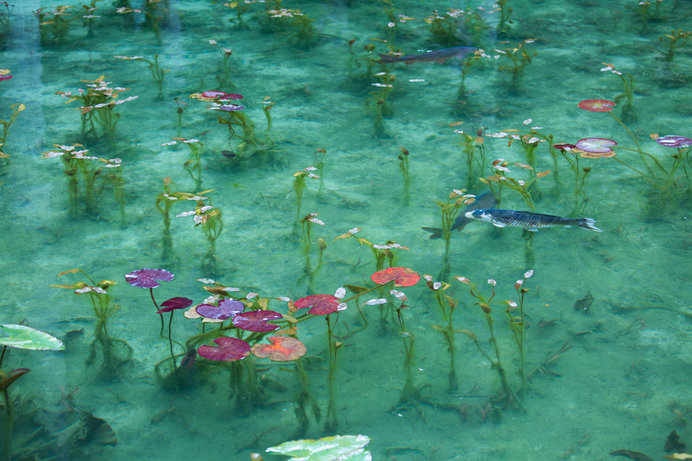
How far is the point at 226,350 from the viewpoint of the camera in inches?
90.7

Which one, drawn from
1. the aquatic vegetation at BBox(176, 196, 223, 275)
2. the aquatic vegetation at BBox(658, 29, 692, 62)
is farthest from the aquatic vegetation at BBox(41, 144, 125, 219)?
the aquatic vegetation at BBox(658, 29, 692, 62)

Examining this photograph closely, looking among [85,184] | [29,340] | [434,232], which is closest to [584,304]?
[434,232]

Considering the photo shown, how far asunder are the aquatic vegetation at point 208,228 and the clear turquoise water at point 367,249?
0.05 meters

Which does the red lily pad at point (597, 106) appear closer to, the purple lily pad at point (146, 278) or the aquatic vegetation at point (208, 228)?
the aquatic vegetation at point (208, 228)

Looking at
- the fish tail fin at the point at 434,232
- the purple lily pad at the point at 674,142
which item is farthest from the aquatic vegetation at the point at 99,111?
the purple lily pad at the point at 674,142

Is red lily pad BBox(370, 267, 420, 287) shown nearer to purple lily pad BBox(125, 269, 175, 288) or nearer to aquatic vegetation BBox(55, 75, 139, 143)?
purple lily pad BBox(125, 269, 175, 288)

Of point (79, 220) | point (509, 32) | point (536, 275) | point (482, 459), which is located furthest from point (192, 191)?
point (509, 32)

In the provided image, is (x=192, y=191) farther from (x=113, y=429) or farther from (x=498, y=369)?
(x=498, y=369)

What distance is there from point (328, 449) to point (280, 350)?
1.79 ft

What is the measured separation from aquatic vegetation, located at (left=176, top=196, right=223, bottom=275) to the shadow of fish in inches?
48.3

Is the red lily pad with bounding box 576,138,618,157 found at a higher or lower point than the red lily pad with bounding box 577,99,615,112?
lower

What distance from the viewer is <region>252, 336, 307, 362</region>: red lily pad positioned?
2297 mm

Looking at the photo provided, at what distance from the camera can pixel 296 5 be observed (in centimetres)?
789

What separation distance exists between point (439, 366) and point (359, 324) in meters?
0.46
